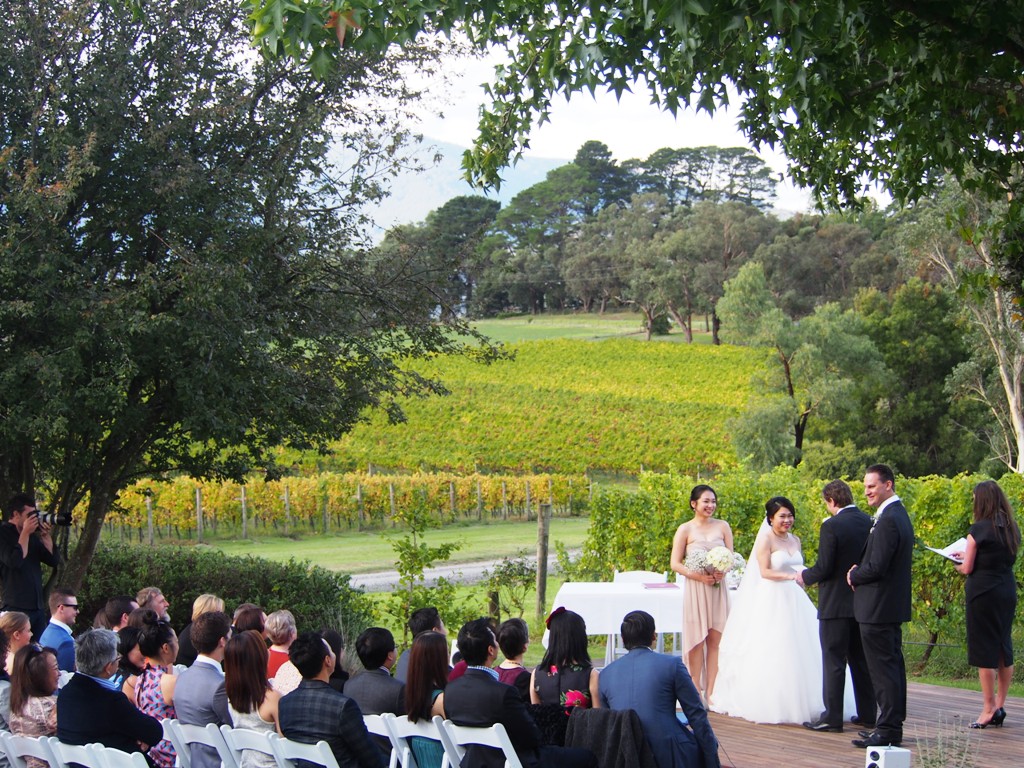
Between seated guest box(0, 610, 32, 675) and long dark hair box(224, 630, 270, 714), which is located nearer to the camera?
long dark hair box(224, 630, 270, 714)

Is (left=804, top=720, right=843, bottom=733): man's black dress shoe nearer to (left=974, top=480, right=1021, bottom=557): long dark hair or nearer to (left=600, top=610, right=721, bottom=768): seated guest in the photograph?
(left=974, top=480, right=1021, bottom=557): long dark hair

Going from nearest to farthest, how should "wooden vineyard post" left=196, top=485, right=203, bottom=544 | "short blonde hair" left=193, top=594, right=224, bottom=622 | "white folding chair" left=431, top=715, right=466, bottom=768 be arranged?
"white folding chair" left=431, top=715, right=466, bottom=768, "short blonde hair" left=193, top=594, right=224, bottom=622, "wooden vineyard post" left=196, top=485, right=203, bottom=544

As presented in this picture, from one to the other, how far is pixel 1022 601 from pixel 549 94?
23.9ft

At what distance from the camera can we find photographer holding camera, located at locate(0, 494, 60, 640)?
28.6 ft

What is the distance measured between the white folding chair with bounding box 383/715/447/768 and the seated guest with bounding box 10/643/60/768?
65.8 inches

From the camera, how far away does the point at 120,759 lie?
15.0 ft

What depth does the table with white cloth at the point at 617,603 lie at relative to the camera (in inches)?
342

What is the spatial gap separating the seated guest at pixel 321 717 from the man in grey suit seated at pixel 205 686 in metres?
0.56

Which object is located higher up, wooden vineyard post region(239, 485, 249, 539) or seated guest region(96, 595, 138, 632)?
seated guest region(96, 595, 138, 632)

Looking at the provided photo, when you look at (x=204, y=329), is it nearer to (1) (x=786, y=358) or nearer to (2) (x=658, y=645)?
(2) (x=658, y=645)

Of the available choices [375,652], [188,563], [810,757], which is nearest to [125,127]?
[188,563]

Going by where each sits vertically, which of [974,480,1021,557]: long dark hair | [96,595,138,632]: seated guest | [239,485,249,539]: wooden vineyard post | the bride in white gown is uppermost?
[974,480,1021,557]: long dark hair

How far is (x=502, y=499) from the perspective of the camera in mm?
38156

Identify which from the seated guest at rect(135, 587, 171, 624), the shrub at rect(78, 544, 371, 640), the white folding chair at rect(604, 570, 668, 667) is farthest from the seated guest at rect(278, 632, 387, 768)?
the shrub at rect(78, 544, 371, 640)
